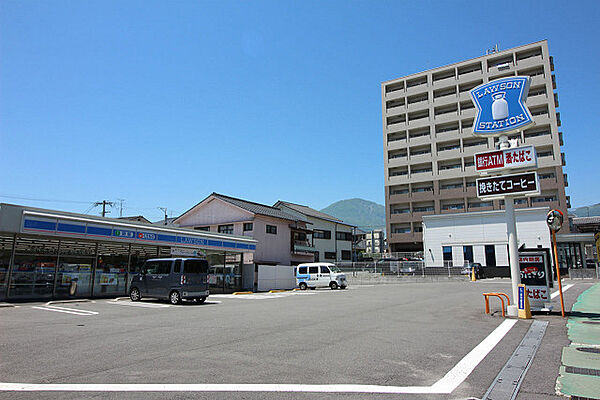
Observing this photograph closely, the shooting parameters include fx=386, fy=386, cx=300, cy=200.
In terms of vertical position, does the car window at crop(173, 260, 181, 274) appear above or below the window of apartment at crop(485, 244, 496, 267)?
below

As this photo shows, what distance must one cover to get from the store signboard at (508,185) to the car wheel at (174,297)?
12491mm

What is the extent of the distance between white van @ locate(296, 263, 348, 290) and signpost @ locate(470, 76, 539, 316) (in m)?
17.8

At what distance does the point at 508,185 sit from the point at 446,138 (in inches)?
1922

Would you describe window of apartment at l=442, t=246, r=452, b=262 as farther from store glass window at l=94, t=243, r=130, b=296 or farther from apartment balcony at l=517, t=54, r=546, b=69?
store glass window at l=94, t=243, r=130, b=296

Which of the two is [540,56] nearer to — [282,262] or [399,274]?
[399,274]

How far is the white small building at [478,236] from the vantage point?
39.8 m

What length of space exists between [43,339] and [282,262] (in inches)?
1250

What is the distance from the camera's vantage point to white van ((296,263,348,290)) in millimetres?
29438

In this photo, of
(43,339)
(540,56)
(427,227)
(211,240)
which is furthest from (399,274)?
(540,56)

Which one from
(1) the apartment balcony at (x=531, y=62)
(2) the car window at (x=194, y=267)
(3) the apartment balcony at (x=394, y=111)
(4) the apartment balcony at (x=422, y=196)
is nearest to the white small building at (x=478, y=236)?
(4) the apartment balcony at (x=422, y=196)

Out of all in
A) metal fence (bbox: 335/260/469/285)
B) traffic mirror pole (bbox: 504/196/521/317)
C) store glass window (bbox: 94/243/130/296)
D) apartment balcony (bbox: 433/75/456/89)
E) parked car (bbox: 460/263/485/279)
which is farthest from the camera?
apartment balcony (bbox: 433/75/456/89)

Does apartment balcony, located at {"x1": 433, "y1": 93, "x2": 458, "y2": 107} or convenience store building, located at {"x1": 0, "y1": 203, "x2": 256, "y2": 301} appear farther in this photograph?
apartment balcony, located at {"x1": 433, "y1": 93, "x2": 458, "y2": 107}

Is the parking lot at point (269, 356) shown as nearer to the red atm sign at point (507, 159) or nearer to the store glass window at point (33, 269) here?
the red atm sign at point (507, 159)

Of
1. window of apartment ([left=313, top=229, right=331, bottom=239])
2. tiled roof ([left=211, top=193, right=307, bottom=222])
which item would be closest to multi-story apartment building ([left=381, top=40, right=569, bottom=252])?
window of apartment ([left=313, top=229, right=331, bottom=239])
